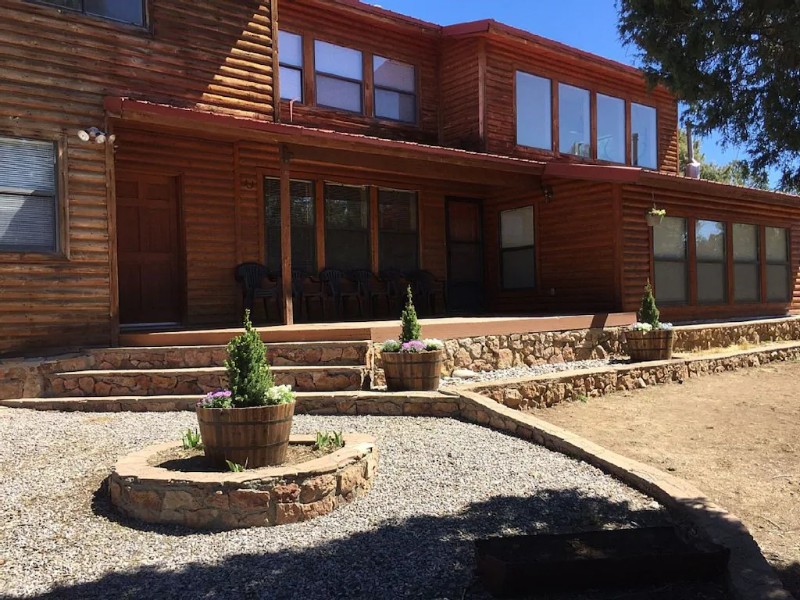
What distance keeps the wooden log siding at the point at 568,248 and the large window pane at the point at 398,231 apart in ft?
6.33

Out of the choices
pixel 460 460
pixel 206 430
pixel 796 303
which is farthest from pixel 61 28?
pixel 796 303

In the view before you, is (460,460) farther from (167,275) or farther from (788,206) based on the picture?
(788,206)

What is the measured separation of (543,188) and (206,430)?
9.22m

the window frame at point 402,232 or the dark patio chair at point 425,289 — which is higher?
the window frame at point 402,232

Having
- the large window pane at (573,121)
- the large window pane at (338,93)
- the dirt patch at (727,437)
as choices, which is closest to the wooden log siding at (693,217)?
the dirt patch at (727,437)

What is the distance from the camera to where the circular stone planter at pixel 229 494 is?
381 centimetres

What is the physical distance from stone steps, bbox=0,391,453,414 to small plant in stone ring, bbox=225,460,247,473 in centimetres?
218

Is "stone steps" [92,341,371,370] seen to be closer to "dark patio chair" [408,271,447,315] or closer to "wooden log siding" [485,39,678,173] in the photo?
"dark patio chair" [408,271,447,315]

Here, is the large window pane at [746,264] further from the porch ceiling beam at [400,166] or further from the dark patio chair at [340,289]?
the dark patio chair at [340,289]

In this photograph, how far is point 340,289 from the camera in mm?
10742

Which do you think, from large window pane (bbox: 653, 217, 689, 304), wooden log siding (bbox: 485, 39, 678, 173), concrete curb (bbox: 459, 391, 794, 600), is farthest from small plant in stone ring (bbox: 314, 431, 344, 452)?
large window pane (bbox: 653, 217, 689, 304)

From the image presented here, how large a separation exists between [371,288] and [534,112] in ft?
17.4

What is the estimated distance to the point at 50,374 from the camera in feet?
21.4

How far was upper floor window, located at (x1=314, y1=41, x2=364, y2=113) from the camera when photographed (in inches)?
448
